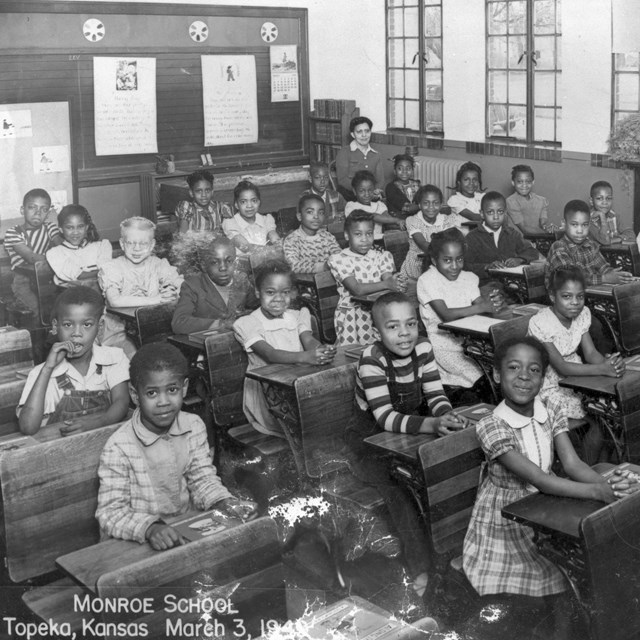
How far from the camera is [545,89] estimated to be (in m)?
7.56

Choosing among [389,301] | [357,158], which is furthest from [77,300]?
[357,158]

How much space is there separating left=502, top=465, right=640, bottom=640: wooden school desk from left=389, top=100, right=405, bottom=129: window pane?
A: 280 inches

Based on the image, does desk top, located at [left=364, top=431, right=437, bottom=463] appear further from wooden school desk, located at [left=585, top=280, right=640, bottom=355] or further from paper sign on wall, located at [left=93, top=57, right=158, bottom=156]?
paper sign on wall, located at [left=93, top=57, right=158, bottom=156]

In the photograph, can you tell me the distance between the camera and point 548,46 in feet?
24.4

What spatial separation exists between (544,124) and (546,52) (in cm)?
56

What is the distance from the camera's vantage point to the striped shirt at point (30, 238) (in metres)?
5.42

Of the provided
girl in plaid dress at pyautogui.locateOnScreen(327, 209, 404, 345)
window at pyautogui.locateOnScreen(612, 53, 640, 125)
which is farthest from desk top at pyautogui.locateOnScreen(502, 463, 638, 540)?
window at pyautogui.locateOnScreen(612, 53, 640, 125)

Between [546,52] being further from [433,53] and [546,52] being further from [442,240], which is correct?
[442,240]

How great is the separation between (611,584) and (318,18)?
7.64 metres

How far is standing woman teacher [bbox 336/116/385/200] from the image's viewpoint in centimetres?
820

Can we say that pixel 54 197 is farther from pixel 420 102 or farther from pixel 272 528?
pixel 272 528

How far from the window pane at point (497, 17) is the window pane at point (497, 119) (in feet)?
1.98

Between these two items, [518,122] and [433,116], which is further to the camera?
[433,116]

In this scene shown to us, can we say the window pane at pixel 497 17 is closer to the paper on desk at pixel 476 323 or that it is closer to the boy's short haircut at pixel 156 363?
the paper on desk at pixel 476 323
